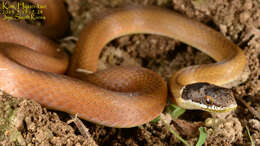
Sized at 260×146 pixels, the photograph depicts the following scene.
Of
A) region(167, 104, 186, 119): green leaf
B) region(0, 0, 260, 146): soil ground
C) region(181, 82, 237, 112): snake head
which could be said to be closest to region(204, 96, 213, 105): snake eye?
region(181, 82, 237, 112): snake head

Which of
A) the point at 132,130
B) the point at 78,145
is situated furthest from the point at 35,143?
the point at 132,130

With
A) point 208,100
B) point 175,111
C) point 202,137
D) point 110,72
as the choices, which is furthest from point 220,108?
point 110,72

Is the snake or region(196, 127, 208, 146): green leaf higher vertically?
the snake

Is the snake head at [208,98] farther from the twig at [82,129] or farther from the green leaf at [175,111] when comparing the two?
the twig at [82,129]

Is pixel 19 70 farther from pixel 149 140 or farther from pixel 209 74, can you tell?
pixel 209 74

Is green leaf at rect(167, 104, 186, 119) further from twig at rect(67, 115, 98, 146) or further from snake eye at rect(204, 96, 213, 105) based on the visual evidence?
twig at rect(67, 115, 98, 146)

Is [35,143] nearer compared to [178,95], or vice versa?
[35,143]
